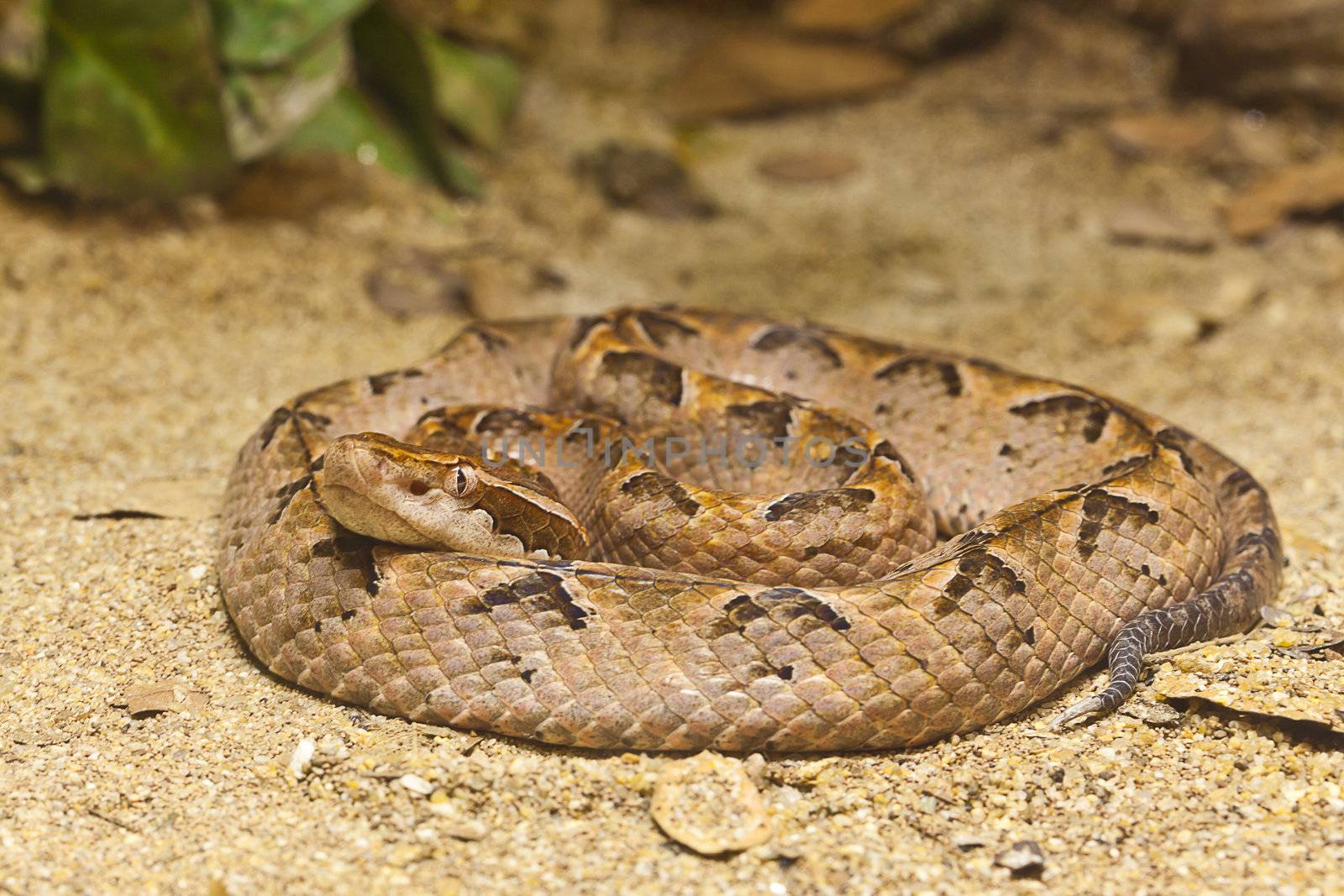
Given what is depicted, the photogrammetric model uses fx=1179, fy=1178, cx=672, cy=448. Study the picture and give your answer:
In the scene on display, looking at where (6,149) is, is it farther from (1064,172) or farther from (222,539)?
(1064,172)

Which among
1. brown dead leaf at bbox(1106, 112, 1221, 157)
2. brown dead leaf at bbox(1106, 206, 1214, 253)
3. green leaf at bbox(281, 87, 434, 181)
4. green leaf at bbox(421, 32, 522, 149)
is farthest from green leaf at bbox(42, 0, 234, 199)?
brown dead leaf at bbox(1106, 112, 1221, 157)

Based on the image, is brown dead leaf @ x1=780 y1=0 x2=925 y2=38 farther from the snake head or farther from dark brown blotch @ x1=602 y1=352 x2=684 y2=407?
the snake head

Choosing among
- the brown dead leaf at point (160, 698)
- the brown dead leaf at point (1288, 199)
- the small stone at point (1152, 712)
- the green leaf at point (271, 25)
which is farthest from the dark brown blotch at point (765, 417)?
the brown dead leaf at point (1288, 199)

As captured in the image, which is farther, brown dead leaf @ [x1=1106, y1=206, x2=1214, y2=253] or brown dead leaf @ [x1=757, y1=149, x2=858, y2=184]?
brown dead leaf @ [x1=757, y1=149, x2=858, y2=184]

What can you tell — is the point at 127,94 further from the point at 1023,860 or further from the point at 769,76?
the point at 1023,860

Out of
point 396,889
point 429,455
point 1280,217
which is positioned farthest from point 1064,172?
point 396,889

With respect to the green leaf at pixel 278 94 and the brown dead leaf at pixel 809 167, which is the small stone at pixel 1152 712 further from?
the brown dead leaf at pixel 809 167
